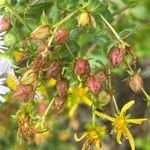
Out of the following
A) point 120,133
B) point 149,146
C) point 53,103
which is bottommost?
point 149,146

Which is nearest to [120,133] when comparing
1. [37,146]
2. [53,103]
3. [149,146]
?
[53,103]

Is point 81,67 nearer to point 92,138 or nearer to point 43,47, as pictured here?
point 43,47

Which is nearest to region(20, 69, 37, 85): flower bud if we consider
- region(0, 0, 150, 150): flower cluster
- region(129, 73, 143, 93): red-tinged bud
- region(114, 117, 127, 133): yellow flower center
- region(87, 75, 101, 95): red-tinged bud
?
region(0, 0, 150, 150): flower cluster

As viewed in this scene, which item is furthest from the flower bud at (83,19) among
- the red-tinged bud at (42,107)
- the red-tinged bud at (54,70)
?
the red-tinged bud at (42,107)

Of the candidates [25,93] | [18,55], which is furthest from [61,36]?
[18,55]

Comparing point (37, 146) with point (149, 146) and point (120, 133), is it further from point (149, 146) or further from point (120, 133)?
point (120, 133)
